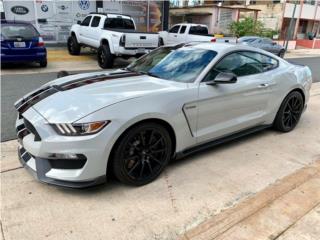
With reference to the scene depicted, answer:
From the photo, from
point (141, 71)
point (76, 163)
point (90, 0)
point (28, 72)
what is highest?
point (90, 0)

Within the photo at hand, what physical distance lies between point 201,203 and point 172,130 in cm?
84

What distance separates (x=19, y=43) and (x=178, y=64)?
26.0 ft

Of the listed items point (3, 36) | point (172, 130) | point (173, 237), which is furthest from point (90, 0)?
point (173, 237)

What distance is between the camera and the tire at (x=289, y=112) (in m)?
4.86

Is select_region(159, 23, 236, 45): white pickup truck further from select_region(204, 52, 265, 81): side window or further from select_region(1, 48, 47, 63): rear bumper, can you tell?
select_region(204, 52, 265, 81): side window

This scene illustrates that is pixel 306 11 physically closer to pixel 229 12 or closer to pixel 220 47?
pixel 229 12

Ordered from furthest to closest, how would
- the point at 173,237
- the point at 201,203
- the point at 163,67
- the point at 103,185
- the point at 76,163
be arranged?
1. the point at 163,67
2. the point at 103,185
3. the point at 201,203
4. the point at 76,163
5. the point at 173,237

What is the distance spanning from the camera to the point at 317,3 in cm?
3609

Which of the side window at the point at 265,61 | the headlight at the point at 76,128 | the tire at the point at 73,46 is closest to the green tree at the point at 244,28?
the tire at the point at 73,46

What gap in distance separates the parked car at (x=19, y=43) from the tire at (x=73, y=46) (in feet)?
13.3

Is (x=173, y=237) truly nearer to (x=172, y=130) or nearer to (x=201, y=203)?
(x=201, y=203)

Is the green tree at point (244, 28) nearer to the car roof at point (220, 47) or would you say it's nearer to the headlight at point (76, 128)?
the car roof at point (220, 47)

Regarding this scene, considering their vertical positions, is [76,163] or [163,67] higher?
[163,67]

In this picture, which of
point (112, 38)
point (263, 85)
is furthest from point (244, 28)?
point (263, 85)
